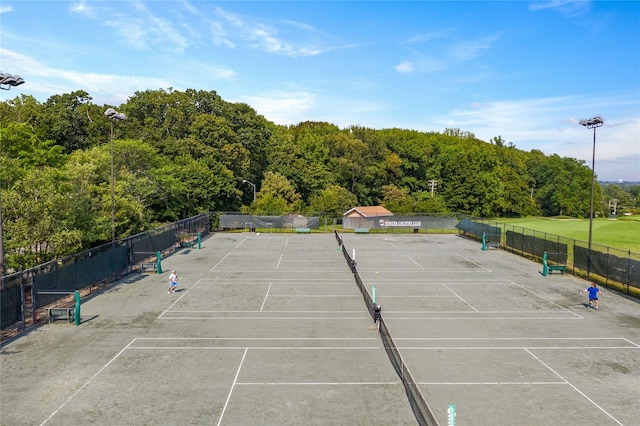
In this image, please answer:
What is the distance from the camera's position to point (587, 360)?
57.0ft

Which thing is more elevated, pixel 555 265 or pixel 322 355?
pixel 555 265

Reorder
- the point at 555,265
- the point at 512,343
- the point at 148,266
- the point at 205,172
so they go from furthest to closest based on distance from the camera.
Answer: the point at 205,172 → the point at 555,265 → the point at 148,266 → the point at 512,343

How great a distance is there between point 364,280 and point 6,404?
2169 centimetres

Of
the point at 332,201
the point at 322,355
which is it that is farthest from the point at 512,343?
the point at 332,201

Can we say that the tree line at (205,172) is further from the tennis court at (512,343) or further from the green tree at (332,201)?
the tennis court at (512,343)

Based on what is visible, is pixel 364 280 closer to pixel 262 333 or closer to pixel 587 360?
pixel 262 333

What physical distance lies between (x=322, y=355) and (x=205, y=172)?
161ft

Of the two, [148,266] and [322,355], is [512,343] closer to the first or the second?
[322,355]

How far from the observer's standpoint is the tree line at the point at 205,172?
92.6 ft

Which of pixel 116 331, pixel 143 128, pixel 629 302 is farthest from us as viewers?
pixel 143 128

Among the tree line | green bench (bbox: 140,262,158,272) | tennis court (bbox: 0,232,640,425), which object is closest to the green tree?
the tree line

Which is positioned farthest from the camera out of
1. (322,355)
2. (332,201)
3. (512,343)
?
(332,201)

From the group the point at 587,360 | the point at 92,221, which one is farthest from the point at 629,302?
the point at 92,221

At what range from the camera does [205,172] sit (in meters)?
63.0
